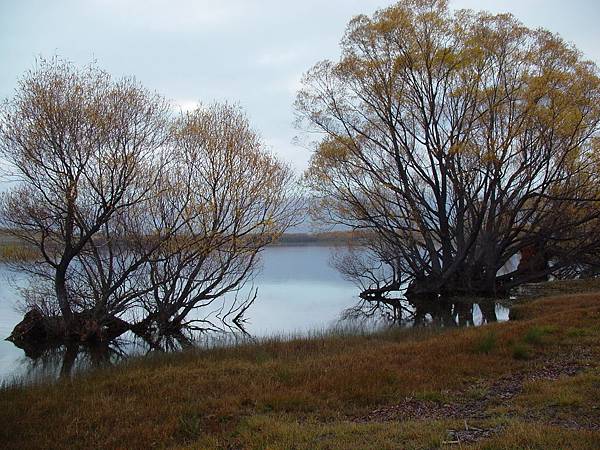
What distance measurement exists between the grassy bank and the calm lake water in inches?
205

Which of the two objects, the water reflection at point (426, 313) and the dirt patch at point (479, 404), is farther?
the water reflection at point (426, 313)

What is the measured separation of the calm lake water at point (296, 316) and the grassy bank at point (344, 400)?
17.1 feet

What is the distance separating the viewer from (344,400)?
8.52 metres

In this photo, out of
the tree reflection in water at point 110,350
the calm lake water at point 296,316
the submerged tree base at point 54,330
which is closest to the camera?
the tree reflection in water at point 110,350

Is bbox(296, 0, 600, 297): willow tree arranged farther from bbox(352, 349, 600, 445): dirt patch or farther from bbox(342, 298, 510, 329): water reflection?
bbox(352, 349, 600, 445): dirt patch

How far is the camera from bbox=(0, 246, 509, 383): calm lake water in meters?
15.7

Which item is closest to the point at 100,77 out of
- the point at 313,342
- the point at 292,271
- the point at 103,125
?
the point at 103,125

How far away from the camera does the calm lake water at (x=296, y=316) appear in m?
15.7

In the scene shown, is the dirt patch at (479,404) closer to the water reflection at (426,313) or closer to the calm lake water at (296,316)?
the calm lake water at (296,316)

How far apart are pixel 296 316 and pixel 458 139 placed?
11274mm

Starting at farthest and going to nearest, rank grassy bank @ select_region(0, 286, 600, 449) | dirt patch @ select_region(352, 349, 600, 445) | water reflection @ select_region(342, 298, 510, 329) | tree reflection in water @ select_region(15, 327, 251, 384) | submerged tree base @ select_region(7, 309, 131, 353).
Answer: water reflection @ select_region(342, 298, 510, 329) < submerged tree base @ select_region(7, 309, 131, 353) < tree reflection in water @ select_region(15, 327, 251, 384) < grassy bank @ select_region(0, 286, 600, 449) < dirt patch @ select_region(352, 349, 600, 445)


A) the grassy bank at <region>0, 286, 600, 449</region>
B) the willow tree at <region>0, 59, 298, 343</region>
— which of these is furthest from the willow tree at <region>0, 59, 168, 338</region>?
the grassy bank at <region>0, 286, 600, 449</region>

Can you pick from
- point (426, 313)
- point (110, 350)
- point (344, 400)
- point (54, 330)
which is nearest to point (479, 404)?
point (344, 400)

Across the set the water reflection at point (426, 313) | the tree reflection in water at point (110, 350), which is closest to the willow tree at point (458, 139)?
the water reflection at point (426, 313)
